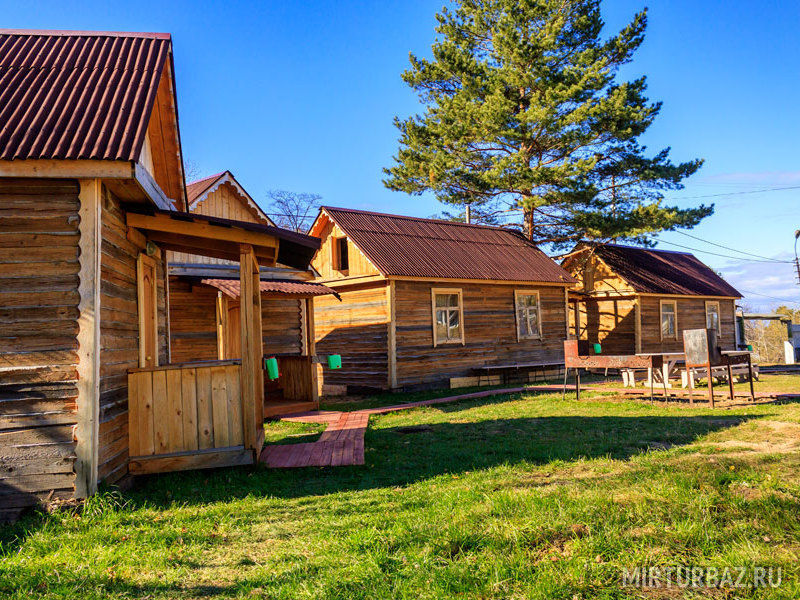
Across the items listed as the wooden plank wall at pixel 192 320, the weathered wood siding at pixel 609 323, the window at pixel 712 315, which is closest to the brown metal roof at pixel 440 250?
the weathered wood siding at pixel 609 323

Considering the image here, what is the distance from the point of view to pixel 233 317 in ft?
51.0

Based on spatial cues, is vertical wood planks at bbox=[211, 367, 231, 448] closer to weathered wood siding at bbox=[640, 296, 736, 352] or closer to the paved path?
the paved path

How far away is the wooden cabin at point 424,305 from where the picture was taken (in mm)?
16562

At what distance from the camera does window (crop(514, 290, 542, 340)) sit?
1961 centimetres

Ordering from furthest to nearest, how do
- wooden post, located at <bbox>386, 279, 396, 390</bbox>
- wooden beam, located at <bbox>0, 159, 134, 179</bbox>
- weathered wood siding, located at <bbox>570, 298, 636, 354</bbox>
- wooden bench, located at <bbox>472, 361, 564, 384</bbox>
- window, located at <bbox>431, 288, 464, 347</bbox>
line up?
weathered wood siding, located at <bbox>570, 298, 636, 354</bbox> < wooden bench, located at <bbox>472, 361, 564, 384</bbox> < window, located at <bbox>431, 288, 464, 347</bbox> < wooden post, located at <bbox>386, 279, 396, 390</bbox> < wooden beam, located at <bbox>0, 159, 134, 179</bbox>

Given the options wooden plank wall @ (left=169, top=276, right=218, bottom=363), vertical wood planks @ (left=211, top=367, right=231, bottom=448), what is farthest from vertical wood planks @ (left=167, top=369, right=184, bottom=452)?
wooden plank wall @ (left=169, top=276, right=218, bottom=363)

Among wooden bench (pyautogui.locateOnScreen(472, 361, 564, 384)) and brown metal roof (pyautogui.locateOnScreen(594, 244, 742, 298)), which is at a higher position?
brown metal roof (pyautogui.locateOnScreen(594, 244, 742, 298))

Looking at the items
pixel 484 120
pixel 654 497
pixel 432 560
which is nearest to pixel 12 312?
pixel 432 560

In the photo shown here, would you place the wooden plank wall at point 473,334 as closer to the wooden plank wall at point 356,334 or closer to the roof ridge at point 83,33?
the wooden plank wall at point 356,334

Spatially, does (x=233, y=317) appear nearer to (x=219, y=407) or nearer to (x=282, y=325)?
(x=282, y=325)

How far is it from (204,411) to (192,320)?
8.40m

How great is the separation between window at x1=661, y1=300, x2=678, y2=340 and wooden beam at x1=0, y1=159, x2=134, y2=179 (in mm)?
23865

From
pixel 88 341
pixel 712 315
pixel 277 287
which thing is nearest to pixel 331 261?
pixel 277 287

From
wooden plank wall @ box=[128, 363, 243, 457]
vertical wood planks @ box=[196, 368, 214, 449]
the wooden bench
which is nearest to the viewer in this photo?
wooden plank wall @ box=[128, 363, 243, 457]
